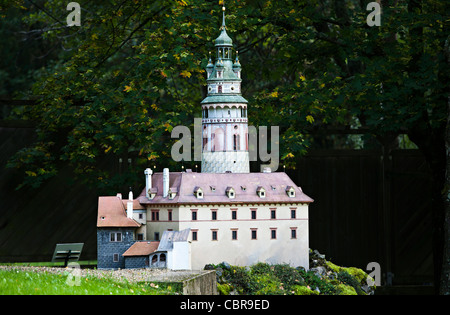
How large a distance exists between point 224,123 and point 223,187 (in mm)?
1399

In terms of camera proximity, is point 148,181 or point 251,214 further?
point 148,181

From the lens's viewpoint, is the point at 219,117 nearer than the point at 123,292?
No

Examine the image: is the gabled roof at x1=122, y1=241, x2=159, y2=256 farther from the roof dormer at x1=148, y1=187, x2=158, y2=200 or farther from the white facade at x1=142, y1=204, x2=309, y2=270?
the roof dormer at x1=148, y1=187, x2=158, y2=200

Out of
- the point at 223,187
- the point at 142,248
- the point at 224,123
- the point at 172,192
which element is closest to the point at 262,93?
the point at 224,123

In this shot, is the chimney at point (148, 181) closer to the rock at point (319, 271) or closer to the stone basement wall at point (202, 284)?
the stone basement wall at point (202, 284)

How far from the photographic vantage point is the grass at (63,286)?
50.1ft

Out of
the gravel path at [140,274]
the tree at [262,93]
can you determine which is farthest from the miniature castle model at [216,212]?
the tree at [262,93]

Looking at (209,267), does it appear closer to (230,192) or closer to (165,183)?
(230,192)

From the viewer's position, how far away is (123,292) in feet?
52.1

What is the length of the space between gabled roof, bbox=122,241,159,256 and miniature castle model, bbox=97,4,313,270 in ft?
0.07

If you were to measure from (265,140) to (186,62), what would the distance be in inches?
110

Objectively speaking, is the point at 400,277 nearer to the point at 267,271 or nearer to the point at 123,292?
the point at 267,271

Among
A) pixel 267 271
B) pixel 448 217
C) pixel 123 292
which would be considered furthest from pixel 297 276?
pixel 123 292

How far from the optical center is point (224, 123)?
19.0 m
